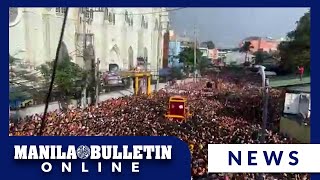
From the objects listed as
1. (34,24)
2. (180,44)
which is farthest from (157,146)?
(34,24)

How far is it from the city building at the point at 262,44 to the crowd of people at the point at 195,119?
0.18 m

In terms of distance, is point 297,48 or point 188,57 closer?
point 297,48

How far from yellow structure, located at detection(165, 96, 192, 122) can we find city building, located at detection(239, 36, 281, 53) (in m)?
0.43

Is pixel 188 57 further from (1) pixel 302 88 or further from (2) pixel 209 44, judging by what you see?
(1) pixel 302 88

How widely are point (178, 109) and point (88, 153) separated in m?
0.54

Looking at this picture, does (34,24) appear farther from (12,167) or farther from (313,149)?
(313,149)

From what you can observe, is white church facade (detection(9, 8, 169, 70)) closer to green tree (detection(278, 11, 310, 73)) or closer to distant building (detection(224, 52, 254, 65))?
distant building (detection(224, 52, 254, 65))

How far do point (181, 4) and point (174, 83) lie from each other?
0.43m

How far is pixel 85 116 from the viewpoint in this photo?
8.90ft

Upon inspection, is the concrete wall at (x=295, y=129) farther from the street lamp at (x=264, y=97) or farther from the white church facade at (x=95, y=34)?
the white church facade at (x=95, y=34)

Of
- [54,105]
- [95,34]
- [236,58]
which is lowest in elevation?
[54,105]

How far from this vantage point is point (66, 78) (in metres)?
2.66

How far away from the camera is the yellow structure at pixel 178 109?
2686 millimetres

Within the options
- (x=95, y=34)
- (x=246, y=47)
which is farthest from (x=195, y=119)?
(x=95, y=34)
